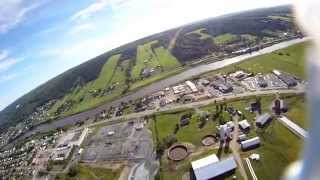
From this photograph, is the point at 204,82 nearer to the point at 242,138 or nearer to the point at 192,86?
the point at 192,86

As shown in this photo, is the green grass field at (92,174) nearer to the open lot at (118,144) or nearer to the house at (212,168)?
the open lot at (118,144)

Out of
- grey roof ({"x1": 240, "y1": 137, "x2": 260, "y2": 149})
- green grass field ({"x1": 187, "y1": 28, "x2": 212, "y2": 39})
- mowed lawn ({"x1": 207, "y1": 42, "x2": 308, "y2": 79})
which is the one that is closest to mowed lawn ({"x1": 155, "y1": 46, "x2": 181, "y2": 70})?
green grass field ({"x1": 187, "y1": 28, "x2": 212, "y2": 39})

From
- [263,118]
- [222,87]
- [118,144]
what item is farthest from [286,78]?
[118,144]

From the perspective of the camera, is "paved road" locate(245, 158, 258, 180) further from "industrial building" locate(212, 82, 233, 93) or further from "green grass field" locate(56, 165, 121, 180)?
"industrial building" locate(212, 82, 233, 93)

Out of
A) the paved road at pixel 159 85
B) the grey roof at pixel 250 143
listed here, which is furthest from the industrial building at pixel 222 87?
the grey roof at pixel 250 143

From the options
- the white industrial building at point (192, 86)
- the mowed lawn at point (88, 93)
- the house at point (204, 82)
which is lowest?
the mowed lawn at point (88, 93)

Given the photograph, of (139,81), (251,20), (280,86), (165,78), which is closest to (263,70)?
(280,86)
